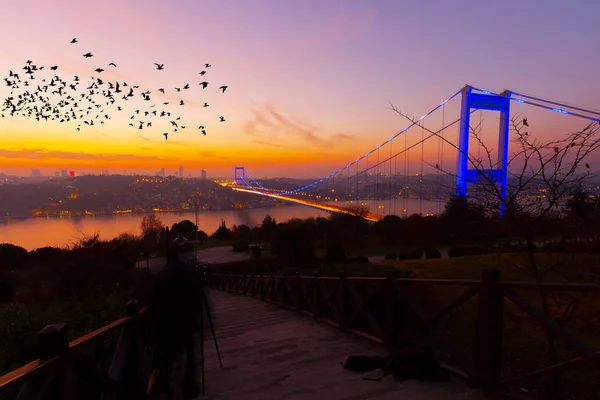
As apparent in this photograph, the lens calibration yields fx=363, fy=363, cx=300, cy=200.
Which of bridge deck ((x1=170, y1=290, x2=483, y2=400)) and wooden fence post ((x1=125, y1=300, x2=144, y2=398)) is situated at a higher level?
wooden fence post ((x1=125, y1=300, x2=144, y2=398))

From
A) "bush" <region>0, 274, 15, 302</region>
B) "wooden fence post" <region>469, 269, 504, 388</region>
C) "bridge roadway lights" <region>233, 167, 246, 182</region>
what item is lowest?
"bush" <region>0, 274, 15, 302</region>

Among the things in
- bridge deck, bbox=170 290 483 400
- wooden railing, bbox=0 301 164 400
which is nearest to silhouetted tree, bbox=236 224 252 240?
bridge deck, bbox=170 290 483 400

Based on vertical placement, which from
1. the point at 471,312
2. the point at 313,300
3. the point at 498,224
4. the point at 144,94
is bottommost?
the point at 471,312

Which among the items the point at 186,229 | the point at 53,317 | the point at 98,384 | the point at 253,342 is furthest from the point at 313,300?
the point at 186,229

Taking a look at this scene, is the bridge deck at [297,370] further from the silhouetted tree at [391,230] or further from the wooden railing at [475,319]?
the silhouetted tree at [391,230]

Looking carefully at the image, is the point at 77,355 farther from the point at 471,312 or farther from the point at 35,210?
the point at 35,210

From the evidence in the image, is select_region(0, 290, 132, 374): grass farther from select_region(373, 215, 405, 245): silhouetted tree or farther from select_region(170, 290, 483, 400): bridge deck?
select_region(373, 215, 405, 245): silhouetted tree

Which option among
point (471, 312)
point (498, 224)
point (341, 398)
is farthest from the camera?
point (471, 312)
